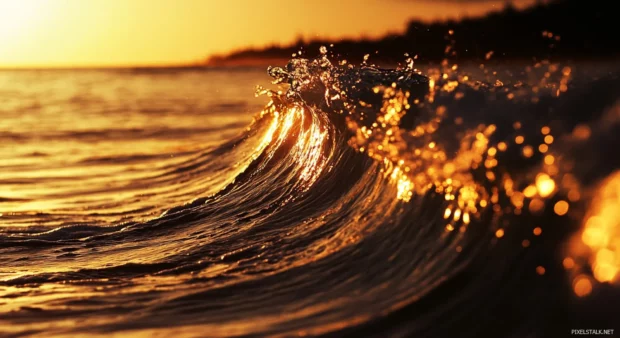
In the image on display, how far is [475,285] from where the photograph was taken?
13.5ft

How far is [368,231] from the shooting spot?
17.9 feet

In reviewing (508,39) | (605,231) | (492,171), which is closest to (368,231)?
(492,171)

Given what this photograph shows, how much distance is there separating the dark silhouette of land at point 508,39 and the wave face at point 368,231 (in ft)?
3.88

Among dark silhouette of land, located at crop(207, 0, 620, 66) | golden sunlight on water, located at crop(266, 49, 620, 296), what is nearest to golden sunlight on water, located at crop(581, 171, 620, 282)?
golden sunlight on water, located at crop(266, 49, 620, 296)

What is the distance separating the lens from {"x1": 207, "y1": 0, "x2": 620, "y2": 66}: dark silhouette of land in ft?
34.3

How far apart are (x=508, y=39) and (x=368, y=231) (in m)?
10.3

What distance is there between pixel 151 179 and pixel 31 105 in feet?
70.8

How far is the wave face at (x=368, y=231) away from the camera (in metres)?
3.98

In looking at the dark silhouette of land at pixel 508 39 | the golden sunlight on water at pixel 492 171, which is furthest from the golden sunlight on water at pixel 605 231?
the dark silhouette of land at pixel 508 39

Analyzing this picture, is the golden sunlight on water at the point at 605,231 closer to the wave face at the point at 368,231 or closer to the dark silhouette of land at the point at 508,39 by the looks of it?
the wave face at the point at 368,231

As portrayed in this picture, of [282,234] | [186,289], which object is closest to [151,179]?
[282,234]

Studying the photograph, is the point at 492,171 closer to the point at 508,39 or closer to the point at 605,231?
the point at 605,231

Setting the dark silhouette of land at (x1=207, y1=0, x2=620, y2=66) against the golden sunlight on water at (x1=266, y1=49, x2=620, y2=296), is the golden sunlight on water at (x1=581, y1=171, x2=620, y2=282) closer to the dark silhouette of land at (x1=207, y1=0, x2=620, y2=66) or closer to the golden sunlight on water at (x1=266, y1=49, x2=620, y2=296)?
the golden sunlight on water at (x1=266, y1=49, x2=620, y2=296)

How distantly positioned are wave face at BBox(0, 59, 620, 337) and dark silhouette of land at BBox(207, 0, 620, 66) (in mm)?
1183
